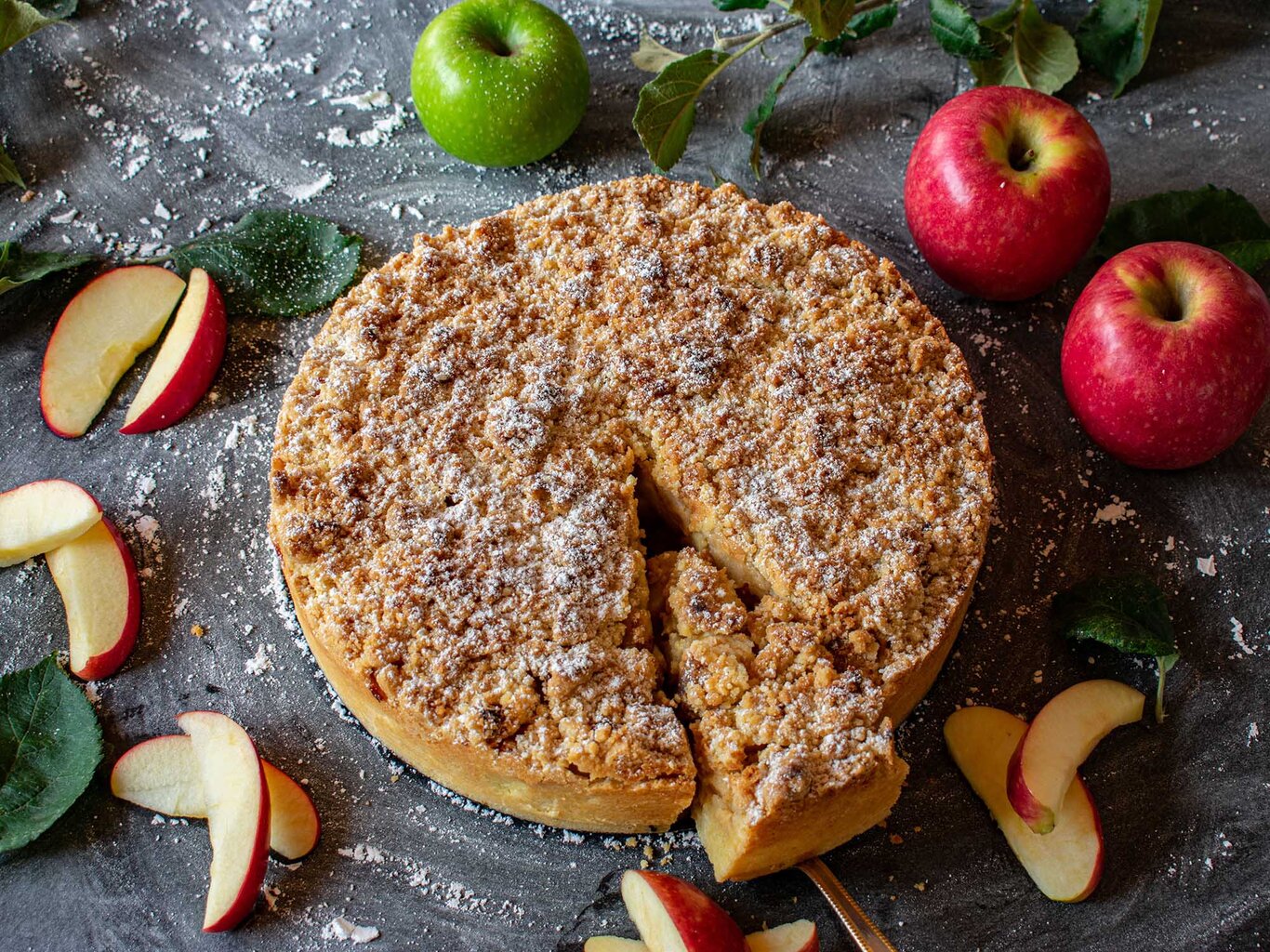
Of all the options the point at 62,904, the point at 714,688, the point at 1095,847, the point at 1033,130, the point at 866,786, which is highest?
the point at 1033,130

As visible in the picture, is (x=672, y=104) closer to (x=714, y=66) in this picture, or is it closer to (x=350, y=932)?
(x=714, y=66)

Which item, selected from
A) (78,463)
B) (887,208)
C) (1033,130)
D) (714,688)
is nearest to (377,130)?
(78,463)

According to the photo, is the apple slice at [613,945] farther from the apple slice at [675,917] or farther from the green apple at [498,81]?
the green apple at [498,81]

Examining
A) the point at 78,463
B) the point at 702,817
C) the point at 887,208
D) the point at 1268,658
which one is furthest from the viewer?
the point at 887,208

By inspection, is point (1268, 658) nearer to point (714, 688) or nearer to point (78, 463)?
point (714, 688)

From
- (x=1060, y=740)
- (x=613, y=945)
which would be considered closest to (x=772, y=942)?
(x=613, y=945)
